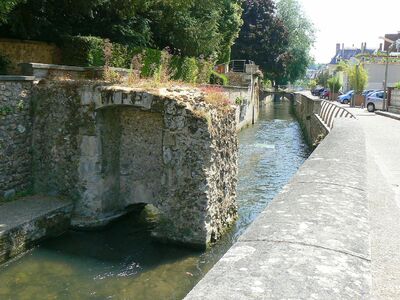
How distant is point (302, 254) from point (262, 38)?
56.6 metres

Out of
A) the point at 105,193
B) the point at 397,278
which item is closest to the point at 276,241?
the point at 397,278

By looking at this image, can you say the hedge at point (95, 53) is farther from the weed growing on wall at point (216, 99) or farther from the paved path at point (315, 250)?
the paved path at point (315, 250)

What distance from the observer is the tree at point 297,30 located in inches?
2670

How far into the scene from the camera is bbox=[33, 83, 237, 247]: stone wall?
10086mm

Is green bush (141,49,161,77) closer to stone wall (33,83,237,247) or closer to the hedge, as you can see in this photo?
the hedge

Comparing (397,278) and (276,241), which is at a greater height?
(276,241)

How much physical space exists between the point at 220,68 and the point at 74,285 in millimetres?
36174

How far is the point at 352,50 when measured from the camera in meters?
136

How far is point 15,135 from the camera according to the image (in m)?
11.3

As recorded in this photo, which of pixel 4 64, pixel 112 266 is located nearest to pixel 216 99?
pixel 112 266

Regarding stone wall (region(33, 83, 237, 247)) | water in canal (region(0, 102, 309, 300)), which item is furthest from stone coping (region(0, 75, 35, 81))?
water in canal (region(0, 102, 309, 300))

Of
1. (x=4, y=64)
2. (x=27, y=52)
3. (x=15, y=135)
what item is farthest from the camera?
(x=27, y=52)

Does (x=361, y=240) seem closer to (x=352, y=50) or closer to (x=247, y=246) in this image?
(x=247, y=246)

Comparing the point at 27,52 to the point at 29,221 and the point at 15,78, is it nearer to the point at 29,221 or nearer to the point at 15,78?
the point at 15,78
